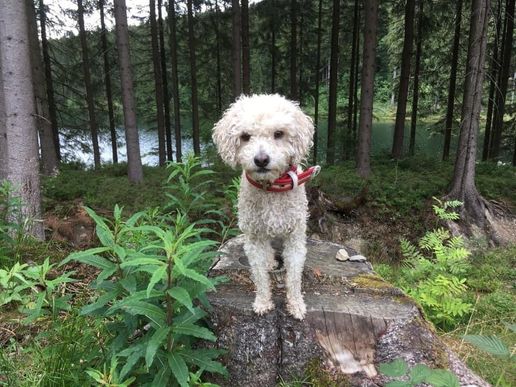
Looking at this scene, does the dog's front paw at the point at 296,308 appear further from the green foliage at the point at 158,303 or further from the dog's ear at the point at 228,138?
the dog's ear at the point at 228,138

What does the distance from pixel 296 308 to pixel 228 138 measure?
1434mm

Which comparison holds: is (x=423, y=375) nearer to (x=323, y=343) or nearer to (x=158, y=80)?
(x=323, y=343)

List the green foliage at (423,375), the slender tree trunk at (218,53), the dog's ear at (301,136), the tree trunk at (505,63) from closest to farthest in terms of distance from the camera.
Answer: the green foliage at (423,375)
the dog's ear at (301,136)
the tree trunk at (505,63)
the slender tree trunk at (218,53)

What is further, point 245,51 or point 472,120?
point 245,51

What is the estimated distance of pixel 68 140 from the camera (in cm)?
2269

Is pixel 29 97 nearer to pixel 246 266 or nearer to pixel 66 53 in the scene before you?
pixel 246 266

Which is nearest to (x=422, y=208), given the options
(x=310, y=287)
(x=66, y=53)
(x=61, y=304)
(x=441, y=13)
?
(x=310, y=287)

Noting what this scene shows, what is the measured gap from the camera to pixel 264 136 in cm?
297

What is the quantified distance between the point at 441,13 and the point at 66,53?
18200 millimetres

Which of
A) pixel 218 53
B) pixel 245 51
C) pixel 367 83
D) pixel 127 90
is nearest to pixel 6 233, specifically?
pixel 127 90

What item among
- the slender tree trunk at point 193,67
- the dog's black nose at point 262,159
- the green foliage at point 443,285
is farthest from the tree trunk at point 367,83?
the dog's black nose at point 262,159

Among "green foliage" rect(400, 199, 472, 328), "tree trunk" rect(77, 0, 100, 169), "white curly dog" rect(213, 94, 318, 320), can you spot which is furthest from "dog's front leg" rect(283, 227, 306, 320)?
"tree trunk" rect(77, 0, 100, 169)

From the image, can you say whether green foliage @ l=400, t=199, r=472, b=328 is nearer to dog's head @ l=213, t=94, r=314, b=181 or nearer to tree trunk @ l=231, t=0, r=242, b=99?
dog's head @ l=213, t=94, r=314, b=181

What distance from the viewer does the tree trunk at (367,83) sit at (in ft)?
38.9
